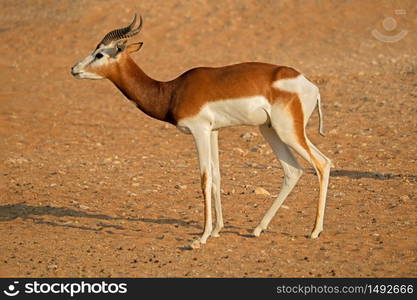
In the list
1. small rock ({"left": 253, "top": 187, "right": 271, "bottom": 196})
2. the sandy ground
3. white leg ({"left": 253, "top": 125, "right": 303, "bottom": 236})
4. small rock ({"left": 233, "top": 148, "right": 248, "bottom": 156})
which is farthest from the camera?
small rock ({"left": 233, "top": 148, "right": 248, "bottom": 156})

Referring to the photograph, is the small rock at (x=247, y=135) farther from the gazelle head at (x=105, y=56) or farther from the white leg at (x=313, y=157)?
the white leg at (x=313, y=157)

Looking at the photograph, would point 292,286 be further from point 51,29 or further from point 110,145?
point 51,29

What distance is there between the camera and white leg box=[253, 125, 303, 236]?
9.19 m

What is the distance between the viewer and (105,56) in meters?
9.38

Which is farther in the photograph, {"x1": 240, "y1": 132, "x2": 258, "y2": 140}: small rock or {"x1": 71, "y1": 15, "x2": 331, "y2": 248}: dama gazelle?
{"x1": 240, "y1": 132, "x2": 258, "y2": 140}: small rock

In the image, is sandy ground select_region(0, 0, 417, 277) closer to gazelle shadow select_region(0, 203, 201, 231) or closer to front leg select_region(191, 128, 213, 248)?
gazelle shadow select_region(0, 203, 201, 231)

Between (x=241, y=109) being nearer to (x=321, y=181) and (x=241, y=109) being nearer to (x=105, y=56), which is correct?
(x=321, y=181)

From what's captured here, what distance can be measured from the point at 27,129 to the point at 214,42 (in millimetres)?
9749

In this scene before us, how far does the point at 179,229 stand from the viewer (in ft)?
31.3

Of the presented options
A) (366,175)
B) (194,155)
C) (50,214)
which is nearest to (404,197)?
(366,175)

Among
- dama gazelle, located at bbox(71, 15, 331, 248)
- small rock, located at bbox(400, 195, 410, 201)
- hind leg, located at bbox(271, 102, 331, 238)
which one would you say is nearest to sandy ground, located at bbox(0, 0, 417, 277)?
small rock, located at bbox(400, 195, 410, 201)

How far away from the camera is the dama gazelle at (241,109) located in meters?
8.67

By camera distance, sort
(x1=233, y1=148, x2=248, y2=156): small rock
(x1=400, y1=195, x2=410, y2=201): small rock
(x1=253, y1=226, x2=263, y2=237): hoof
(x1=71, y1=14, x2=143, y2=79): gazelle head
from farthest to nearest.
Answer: (x1=233, y1=148, x2=248, y2=156): small rock
(x1=400, y1=195, x2=410, y2=201): small rock
(x1=71, y1=14, x2=143, y2=79): gazelle head
(x1=253, y1=226, x2=263, y2=237): hoof

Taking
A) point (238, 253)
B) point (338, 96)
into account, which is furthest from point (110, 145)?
point (238, 253)
